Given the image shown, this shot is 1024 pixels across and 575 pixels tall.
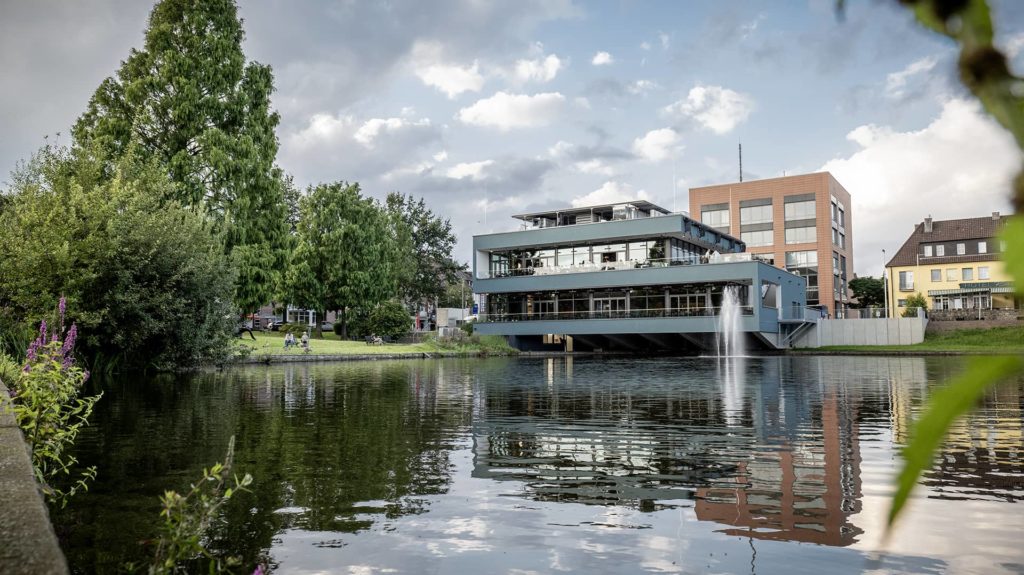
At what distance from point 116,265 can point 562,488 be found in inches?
788

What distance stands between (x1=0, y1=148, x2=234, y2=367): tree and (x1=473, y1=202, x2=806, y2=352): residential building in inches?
1407

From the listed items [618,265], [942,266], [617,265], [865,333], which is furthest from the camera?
[942,266]

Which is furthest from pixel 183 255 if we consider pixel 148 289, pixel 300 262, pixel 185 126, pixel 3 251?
pixel 300 262

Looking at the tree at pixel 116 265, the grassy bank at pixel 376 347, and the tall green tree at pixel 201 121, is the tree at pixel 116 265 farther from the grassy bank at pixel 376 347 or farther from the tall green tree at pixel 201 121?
the grassy bank at pixel 376 347

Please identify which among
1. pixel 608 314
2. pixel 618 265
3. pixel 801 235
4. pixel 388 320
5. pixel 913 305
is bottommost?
pixel 388 320

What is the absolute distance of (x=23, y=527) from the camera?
2.75 metres

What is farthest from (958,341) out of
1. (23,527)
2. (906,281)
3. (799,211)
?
(23,527)

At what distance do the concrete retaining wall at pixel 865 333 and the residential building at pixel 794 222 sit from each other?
1613 centimetres

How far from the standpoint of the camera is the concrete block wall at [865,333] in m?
56.7

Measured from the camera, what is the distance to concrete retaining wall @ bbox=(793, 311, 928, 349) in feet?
186

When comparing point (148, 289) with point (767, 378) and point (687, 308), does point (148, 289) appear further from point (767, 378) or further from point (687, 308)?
point (687, 308)

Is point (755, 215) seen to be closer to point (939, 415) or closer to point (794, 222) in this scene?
point (794, 222)

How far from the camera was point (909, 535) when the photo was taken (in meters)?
5.45

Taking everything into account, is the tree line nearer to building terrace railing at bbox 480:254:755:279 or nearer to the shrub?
the shrub
